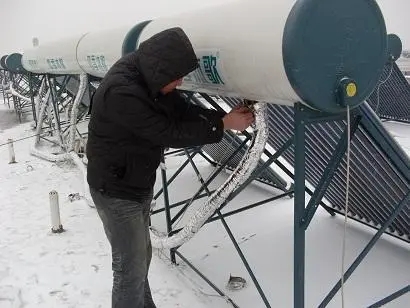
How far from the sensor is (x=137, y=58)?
196 centimetres

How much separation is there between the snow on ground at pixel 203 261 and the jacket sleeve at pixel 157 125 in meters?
1.56

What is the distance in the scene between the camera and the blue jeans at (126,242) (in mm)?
2205

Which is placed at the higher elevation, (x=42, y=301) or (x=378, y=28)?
(x=378, y=28)

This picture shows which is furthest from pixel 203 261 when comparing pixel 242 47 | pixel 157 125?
pixel 242 47

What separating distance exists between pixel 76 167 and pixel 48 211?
2031 millimetres

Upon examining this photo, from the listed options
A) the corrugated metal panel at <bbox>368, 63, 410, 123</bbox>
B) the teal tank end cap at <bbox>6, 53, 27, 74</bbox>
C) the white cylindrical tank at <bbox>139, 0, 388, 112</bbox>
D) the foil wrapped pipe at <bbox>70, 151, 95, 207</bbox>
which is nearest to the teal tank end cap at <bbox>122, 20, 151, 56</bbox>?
the white cylindrical tank at <bbox>139, 0, 388, 112</bbox>

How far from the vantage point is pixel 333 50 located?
1713mm

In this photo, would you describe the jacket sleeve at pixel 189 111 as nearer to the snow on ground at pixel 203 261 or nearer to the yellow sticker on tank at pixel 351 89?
the yellow sticker on tank at pixel 351 89

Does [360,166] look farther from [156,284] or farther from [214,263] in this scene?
[156,284]

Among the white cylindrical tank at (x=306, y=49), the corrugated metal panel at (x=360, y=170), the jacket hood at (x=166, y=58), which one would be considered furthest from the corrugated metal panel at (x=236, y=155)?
the jacket hood at (x=166, y=58)

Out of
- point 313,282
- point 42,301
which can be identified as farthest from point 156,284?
point 313,282

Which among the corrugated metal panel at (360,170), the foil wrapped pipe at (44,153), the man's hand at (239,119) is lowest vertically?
the foil wrapped pipe at (44,153)

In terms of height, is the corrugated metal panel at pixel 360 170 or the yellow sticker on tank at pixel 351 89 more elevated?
the yellow sticker on tank at pixel 351 89

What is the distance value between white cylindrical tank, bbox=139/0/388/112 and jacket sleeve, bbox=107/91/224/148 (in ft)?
1.01
